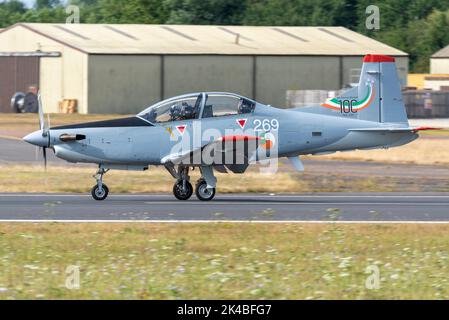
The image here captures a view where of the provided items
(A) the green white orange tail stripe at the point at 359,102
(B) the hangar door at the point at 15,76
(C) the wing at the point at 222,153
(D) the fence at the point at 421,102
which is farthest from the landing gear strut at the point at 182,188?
(B) the hangar door at the point at 15,76

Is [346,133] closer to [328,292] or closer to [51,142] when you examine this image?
[51,142]

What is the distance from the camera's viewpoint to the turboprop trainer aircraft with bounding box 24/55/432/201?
1967cm

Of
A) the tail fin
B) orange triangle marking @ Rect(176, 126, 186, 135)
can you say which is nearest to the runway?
orange triangle marking @ Rect(176, 126, 186, 135)

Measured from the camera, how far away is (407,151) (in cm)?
3528

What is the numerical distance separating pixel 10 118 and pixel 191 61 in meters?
11.7

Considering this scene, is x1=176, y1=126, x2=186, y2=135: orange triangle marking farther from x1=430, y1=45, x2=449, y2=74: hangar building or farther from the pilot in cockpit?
x1=430, y1=45, x2=449, y2=74: hangar building

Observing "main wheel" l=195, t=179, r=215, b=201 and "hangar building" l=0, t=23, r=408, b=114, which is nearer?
"main wheel" l=195, t=179, r=215, b=201

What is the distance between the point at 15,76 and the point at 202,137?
44.1 m

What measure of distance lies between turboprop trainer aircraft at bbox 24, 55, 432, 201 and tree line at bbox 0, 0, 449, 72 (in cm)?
6171

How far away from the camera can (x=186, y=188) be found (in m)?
20.7

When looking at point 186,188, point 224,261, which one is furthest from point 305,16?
point 224,261

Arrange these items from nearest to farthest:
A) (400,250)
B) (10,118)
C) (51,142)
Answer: (400,250)
(51,142)
(10,118)

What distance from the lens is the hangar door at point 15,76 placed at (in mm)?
60562
